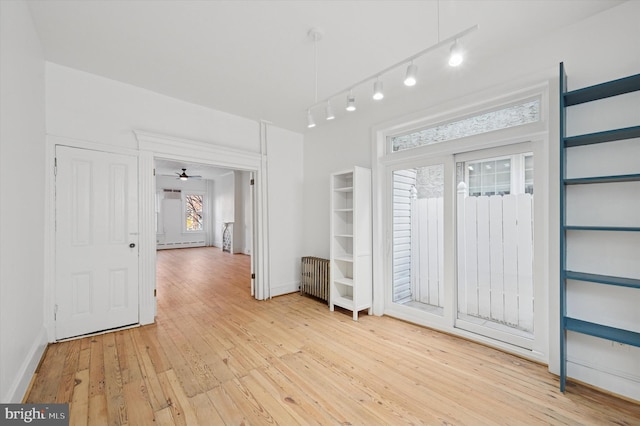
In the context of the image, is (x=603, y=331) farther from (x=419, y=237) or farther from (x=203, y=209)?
(x=203, y=209)

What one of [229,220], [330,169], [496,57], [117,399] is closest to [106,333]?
[117,399]

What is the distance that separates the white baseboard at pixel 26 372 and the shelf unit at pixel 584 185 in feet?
12.9

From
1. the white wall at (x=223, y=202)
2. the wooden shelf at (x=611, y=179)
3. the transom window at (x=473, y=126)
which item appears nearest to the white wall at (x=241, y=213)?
the white wall at (x=223, y=202)

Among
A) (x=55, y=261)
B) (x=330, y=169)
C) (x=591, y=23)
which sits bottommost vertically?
(x=55, y=261)

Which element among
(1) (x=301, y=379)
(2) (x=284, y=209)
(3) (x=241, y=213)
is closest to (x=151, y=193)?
(2) (x=284, y=209)

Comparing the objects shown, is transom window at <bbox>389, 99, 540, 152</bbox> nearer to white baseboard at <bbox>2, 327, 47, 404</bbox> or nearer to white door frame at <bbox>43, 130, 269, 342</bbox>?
white door frame at <bbox>43, 130, 269, 342</bbox>

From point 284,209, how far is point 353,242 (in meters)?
1.65

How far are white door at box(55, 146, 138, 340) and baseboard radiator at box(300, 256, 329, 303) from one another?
2.42m

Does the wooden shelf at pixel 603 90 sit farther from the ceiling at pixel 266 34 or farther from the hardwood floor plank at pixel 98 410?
the hardwood floor plank at pixel 98 410

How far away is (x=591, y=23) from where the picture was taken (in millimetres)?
2104

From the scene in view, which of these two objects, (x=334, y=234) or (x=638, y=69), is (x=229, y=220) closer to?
(x=334, y=234)

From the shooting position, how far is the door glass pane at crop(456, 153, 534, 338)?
255 cm

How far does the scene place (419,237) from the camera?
11.1ft

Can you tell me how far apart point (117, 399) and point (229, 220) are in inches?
317
